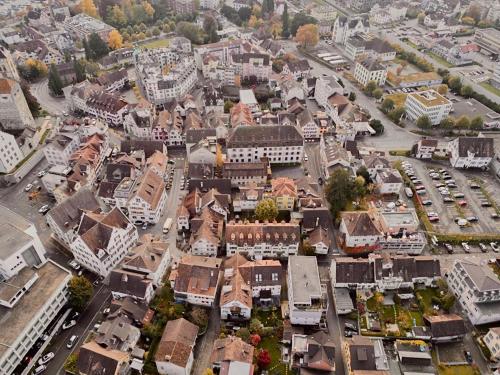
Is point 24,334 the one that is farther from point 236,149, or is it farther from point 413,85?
point 413,85

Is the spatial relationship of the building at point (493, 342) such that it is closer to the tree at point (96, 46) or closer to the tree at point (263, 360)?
the tree at point (263, 360)

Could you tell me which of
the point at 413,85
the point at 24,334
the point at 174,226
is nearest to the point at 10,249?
the point at 24,334

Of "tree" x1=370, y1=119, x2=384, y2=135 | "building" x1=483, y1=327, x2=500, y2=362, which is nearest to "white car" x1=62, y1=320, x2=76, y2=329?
"building" x1=483, y1=327, x2=500, y2=362

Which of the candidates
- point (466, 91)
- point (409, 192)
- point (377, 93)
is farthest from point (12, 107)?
point (466, 91)

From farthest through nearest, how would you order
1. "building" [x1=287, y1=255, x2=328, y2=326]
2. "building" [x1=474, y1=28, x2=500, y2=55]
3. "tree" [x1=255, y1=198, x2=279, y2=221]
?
"building" [x1=474, y1=28, x2=500, y2=55] < "tree" [x1=255, y1=198, x2=279, y2=221] < "building" [x1=287, y1=255, x2=328, y2=326]

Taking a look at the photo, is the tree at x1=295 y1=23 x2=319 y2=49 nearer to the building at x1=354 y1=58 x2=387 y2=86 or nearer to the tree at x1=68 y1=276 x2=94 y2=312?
the building at x1=354 y1=58 x2=387 y2=86
